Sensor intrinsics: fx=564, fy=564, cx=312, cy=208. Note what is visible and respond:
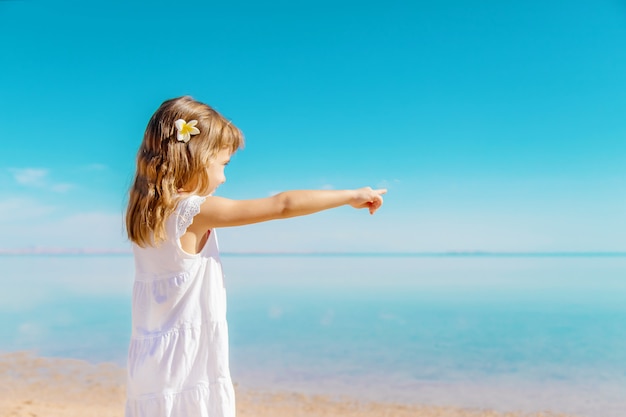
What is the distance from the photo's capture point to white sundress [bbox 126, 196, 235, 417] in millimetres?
1438

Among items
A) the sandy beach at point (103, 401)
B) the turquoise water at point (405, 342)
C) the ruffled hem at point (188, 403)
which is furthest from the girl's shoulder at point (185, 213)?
the turquoise water at point (405, 342)

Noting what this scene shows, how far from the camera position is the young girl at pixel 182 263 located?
1435 millimetres

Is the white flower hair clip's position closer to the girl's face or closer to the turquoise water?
the girl's face

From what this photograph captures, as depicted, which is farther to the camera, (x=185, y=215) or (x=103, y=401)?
(x=103, y=401)

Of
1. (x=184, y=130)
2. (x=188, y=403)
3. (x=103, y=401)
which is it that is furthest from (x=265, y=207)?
(x=103, y=401)

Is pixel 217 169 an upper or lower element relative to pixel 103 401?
upper

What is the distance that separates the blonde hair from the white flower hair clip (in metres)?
0.01

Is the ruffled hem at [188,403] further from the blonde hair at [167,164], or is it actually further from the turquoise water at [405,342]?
the turquoise water at [405,342]

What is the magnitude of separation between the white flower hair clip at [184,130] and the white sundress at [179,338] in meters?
0.17

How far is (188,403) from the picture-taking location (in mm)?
1440

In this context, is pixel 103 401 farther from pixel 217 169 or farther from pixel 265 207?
pixel 265 207

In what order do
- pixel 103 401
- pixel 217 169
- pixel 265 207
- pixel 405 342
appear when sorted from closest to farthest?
1. pixel 265 207
2. pixel 217 169
3. pixel 103 401
4. pixel 405 342

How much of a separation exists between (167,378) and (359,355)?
4430mm

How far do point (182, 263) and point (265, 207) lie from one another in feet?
0.86
